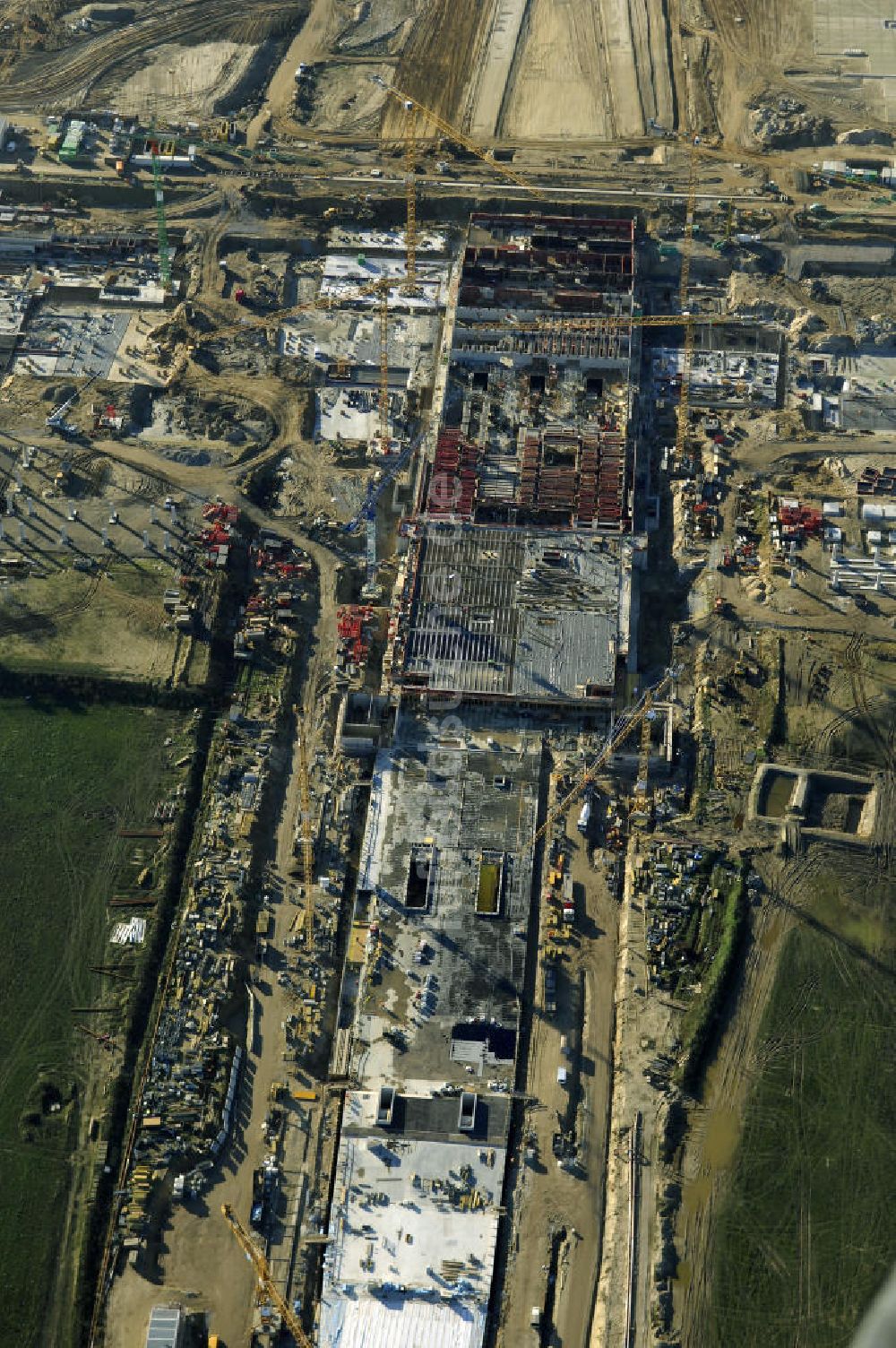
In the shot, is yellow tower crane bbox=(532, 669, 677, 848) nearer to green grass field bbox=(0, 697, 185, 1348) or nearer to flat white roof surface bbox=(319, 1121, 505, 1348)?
flat white roof surface bbox=(319, 1121, 505, 1348)

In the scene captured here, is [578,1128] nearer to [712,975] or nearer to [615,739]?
[712,975]

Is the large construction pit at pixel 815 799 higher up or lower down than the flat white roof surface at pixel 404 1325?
higher up

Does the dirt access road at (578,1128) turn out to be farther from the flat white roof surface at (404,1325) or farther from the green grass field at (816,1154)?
the green grass field at (816,1154)

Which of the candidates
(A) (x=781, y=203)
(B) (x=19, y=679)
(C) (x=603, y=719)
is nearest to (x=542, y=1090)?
(C) (x=603, y=719)

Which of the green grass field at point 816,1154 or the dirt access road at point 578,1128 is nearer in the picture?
the green grass field at point 816,1154

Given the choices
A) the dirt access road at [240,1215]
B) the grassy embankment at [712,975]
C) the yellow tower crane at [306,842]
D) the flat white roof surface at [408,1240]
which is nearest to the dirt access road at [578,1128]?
the flat white roof surface at [408,1240]
